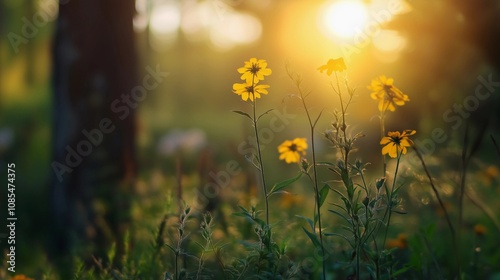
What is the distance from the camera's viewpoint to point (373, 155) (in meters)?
9.38

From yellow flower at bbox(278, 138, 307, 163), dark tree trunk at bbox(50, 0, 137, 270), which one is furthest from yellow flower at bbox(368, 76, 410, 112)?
dark tree trunk at bbox(50, 0, 137, 270)

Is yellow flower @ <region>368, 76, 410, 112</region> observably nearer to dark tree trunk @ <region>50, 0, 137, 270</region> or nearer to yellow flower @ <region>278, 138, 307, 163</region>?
yellow flower @ <region>278, 138, 307, 163</region>

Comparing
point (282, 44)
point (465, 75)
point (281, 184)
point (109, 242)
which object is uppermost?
point (282, 44)

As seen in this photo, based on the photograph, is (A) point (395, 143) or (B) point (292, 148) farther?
(B) point (292, 148)

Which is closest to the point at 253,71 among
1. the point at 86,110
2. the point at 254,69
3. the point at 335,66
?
the point at 254,69

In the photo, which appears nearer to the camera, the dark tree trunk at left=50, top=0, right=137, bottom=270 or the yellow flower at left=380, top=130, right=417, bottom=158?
the yellow flower at left=380, top=130, right=417, bottom=158

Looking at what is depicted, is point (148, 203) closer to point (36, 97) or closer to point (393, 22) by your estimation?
point (393, 22)

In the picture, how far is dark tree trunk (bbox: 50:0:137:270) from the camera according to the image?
17.5ft

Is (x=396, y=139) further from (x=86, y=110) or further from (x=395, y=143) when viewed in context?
(x=86, y=110)

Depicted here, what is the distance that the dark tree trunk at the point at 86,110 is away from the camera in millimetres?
5328

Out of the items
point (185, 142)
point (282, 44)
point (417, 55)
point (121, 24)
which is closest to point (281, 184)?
point (121, 24)

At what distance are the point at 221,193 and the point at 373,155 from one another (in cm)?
521

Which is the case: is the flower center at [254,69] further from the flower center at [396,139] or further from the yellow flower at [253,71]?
the flower center at [396,139]

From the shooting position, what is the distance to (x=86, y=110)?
5348 millimetres
